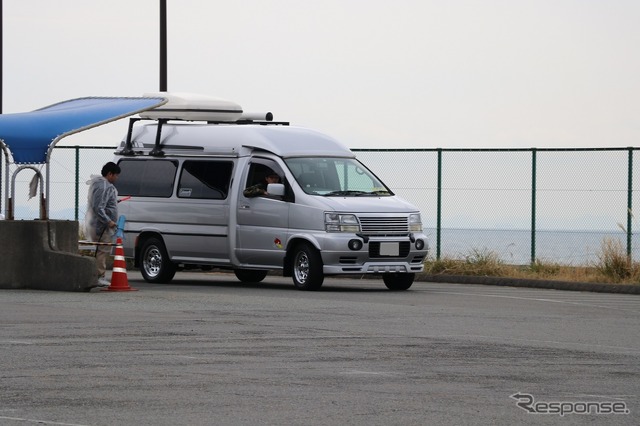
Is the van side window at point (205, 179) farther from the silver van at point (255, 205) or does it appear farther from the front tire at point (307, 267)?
the front tire at point (307, 267)

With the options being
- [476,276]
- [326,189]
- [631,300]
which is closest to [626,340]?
[631,300]

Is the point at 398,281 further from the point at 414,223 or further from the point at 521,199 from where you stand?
the point at 521,199

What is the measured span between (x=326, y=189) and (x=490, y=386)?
11944mm

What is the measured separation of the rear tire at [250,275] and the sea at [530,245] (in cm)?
395

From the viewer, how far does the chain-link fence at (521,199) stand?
28.2 meters

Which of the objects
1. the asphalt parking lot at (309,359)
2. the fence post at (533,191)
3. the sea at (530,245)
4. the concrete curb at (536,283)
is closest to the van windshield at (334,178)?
the asphalt parking lot at (309,359)

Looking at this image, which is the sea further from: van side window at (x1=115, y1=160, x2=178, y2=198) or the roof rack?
van side window at (x1=115, y1=160, x2=178, y2=198)

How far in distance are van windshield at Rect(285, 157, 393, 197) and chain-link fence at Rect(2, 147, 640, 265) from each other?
4239 millimetres

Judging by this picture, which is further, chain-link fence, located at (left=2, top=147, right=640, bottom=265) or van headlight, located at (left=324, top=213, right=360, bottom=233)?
chain-link fence, located at (left=2, top=147, right=640, bottom=265)

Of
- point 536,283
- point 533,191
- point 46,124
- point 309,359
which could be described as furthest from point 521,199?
point 309,359

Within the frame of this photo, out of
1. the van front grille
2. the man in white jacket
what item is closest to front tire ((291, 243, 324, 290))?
the van front grille

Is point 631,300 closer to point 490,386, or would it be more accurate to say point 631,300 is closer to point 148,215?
point 148,215

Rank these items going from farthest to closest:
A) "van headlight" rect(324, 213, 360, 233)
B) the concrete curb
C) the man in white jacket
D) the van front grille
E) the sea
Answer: the sea < the concrete curb < the van front grille < "van headlight" rect(324, 213, 360, 233) < the man in white jacket

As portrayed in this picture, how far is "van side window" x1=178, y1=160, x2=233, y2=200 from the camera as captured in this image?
23.8m
